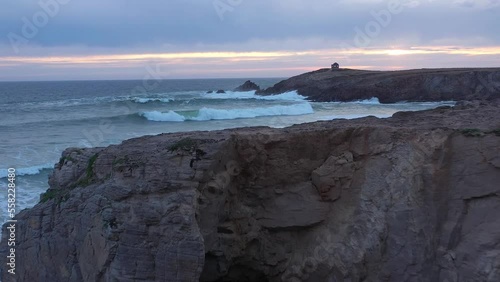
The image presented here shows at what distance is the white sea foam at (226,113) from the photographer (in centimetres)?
4225

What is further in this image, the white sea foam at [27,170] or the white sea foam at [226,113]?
the white sea foam at [226,113]

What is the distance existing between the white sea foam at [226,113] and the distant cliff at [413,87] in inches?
548

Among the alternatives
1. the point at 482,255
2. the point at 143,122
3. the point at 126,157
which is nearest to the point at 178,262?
the point at 126,157

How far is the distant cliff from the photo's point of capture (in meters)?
55.5

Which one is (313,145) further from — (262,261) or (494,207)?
(494,207)

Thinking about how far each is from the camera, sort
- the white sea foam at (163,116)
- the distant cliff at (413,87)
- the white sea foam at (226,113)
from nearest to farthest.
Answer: the white sea foam at (163,116), the white sea foam at (226,113), the distant cliff at (413,87)

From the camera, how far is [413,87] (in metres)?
58.8

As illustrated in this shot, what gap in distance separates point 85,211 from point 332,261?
12.7 ft

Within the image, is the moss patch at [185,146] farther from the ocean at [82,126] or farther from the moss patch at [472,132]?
the ocean at [82,126]

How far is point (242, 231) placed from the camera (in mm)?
8656

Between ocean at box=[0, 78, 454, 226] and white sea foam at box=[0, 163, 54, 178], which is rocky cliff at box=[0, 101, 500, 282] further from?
white sea foam at box=[0, 163, 54, 178]

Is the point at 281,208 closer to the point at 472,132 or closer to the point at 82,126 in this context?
the point at 472,132

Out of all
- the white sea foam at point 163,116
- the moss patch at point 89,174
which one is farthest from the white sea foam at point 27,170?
the white sea foam at point 163,116

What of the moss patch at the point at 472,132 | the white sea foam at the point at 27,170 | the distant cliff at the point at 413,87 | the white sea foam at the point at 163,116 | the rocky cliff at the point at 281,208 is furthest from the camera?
the distant cliff at the point at 413,87
